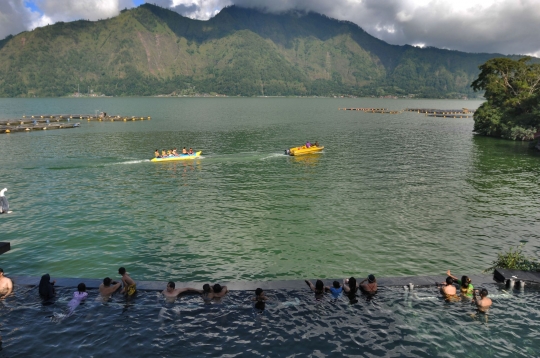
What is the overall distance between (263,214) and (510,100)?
80489 millimetres

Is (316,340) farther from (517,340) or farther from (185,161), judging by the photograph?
(185,161)

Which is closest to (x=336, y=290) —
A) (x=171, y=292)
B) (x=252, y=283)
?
(x=252, y=283)

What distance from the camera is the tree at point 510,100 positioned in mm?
78312

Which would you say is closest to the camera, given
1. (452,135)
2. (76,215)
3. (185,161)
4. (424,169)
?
(76,215)

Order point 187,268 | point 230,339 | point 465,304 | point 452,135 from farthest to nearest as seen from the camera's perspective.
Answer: point 452,135, point 187,268, point 465,304, point 230,339

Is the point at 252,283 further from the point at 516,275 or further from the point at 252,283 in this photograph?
the point at 516,275

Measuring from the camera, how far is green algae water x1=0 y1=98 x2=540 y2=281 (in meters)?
22.2

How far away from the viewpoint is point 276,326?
1503 centimetres

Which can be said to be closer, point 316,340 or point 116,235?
point 316,340

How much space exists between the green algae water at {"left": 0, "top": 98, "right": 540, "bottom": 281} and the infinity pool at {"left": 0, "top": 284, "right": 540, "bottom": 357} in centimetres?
398

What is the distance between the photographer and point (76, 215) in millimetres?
30141

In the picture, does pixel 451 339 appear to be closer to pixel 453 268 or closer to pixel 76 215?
pixel 453 268

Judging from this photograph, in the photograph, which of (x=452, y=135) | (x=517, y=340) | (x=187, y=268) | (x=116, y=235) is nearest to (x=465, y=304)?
(x=517, y=340)

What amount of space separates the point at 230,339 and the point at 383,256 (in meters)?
12.7
